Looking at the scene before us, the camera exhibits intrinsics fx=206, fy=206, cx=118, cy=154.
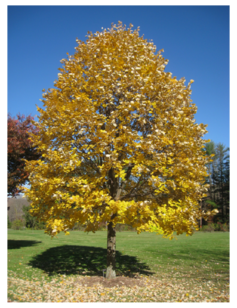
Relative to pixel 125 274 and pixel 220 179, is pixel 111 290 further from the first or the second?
pixel 220 179

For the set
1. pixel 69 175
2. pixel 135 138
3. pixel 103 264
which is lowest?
pixel 103 264

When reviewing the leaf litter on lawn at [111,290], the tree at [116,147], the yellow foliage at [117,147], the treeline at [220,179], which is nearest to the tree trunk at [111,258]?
the tree at [116,147]

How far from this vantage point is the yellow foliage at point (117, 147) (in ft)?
16.4

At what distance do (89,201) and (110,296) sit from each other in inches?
97.8

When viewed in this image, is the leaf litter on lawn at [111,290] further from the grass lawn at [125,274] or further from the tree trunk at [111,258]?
the tree trunk at [111,258]

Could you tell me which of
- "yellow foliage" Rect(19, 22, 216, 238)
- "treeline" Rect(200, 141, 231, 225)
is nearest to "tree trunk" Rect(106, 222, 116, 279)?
"yellow foliage" Rect(19, 22, 216, 238)

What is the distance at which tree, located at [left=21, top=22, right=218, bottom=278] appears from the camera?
16.4 feet

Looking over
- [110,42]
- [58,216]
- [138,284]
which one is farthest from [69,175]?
[110,42]

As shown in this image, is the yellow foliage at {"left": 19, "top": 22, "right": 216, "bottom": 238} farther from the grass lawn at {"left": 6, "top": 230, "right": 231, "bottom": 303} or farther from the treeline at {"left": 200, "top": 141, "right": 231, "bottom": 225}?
the treeline at {"left": 200, "top": 141, "right": 231, "bottom": 225}

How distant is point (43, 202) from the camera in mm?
5773

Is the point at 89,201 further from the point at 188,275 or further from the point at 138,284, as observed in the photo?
the point at 188,275

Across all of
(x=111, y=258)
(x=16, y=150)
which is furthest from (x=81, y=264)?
(x=16, y=150)

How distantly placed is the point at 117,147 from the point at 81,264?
5900mm

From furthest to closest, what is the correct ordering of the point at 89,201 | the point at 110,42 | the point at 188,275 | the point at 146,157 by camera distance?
the point at 188,275
the point at 110,42
the point at 146,157
the point at 89,201
